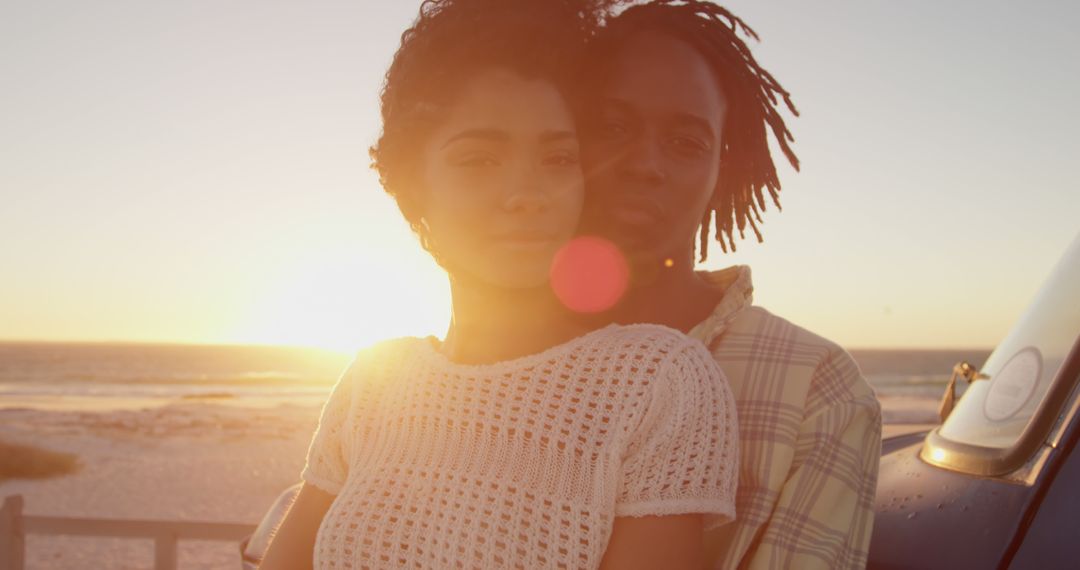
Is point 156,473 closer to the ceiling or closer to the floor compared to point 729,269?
closer to the floor

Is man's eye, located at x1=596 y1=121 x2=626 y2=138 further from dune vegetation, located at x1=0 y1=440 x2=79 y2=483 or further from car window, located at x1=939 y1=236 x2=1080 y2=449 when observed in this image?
dune vegetation, located at x1=0 y1=440 x2=79 y2=483

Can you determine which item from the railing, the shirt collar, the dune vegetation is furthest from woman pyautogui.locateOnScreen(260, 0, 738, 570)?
the dune vegetation

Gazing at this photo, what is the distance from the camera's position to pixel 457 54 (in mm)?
1837

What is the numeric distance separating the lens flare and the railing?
130 inches

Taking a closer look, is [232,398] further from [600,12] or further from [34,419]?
[600,12]

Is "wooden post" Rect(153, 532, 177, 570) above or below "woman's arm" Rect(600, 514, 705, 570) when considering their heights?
below

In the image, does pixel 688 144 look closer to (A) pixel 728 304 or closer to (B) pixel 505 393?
(A) pixel 728 304

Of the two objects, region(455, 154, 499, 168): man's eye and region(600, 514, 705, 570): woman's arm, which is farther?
region(455, 154, 499, 168): man's eye

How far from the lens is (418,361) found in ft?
6.71

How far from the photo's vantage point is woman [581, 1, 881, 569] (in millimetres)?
1849

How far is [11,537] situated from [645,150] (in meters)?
5.27

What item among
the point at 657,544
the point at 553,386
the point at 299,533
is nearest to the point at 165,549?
the point at 299,533

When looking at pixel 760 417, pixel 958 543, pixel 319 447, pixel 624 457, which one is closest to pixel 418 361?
pixel 319 447

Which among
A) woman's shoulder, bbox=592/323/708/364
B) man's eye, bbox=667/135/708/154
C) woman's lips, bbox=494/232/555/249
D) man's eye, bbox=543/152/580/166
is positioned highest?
man's eye, bbox=667/135/708/154
